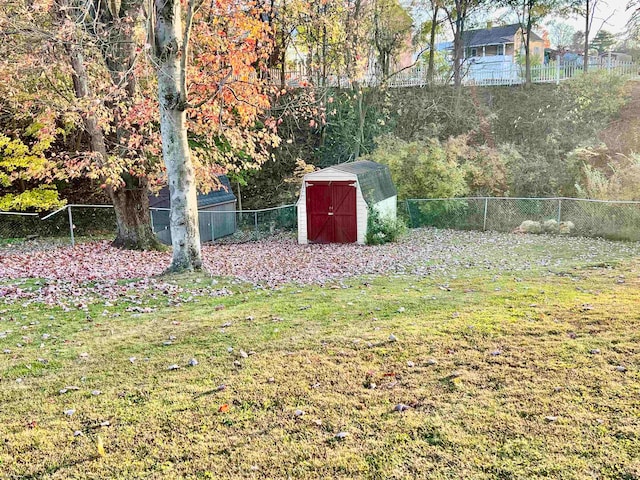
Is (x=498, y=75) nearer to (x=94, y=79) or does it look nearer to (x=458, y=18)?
(x=458, y=18)

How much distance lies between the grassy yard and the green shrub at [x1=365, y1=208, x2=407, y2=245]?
891cm

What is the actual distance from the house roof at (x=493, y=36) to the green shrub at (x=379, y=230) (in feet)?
78.0

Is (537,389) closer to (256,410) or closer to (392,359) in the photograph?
(392,359)

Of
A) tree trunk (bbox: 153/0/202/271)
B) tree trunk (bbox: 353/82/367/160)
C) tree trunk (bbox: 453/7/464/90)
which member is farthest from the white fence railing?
tree trunk (bbox: 153/0/202/271)

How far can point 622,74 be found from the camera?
1048 inches

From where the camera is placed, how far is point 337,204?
16875mm

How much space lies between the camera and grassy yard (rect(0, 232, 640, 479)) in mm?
3436

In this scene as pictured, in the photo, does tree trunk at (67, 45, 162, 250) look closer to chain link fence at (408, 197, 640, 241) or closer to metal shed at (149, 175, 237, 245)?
metal shed at (149, 175, 237, 245)

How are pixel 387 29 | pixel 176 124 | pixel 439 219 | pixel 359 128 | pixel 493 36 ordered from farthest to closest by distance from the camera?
1. pixel 493 36
2. pixel 387 29
3. pixel 359 128
4. pixel 439 219
5. pixel 176 124

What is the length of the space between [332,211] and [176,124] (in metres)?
8.21

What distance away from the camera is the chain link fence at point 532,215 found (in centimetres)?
1592

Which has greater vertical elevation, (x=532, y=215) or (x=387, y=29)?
(x=387, y=29)

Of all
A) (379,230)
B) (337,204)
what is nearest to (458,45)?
(337,204)

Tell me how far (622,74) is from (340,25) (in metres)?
15.6
